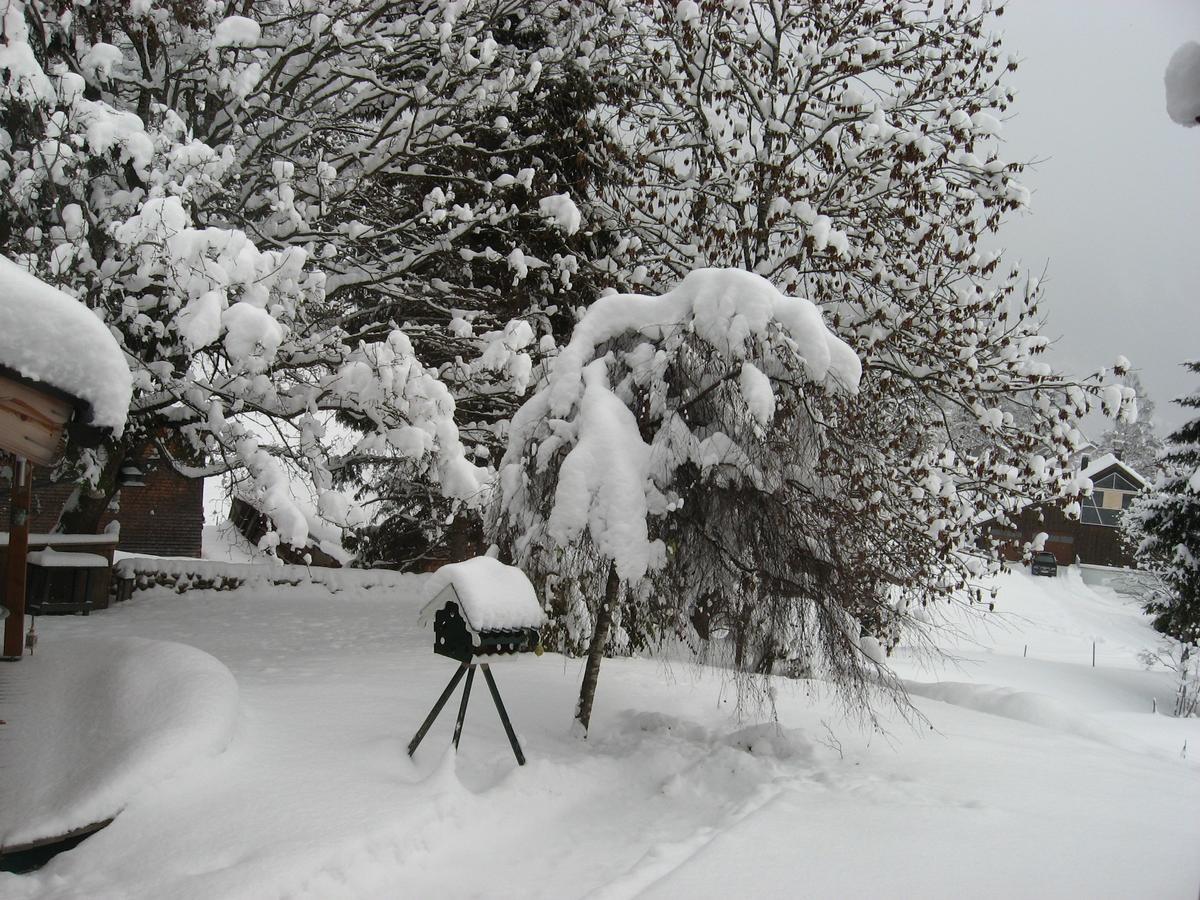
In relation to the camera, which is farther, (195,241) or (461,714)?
(195,241)

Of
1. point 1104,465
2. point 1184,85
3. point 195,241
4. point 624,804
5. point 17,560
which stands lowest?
point 624,804

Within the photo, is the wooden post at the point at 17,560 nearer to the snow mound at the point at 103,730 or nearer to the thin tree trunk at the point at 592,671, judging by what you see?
the snow mound at the point at 103,730

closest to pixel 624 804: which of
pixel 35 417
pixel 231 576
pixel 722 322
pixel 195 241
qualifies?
pixel 722 322

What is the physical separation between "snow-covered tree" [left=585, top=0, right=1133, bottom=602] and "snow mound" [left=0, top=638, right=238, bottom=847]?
6849 millimetres

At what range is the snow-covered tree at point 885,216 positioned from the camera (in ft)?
34.8

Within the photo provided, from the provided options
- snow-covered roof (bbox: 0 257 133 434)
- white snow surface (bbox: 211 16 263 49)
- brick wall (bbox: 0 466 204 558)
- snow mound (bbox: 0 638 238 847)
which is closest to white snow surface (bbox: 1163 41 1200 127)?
snow-covered roof (bbox: 0 257 133 434)

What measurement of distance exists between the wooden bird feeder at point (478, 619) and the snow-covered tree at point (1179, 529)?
15.7 metres

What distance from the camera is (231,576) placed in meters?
16.2

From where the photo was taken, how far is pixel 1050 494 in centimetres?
1155

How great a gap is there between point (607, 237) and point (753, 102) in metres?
2.72

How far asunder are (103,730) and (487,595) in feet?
8.83

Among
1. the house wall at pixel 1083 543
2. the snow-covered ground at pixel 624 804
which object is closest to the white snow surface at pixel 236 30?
the snow-covered ground at pixel 624 804

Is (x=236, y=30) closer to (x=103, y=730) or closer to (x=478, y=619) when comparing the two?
(x=478, y=619)

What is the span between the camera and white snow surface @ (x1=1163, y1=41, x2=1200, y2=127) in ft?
6.17
